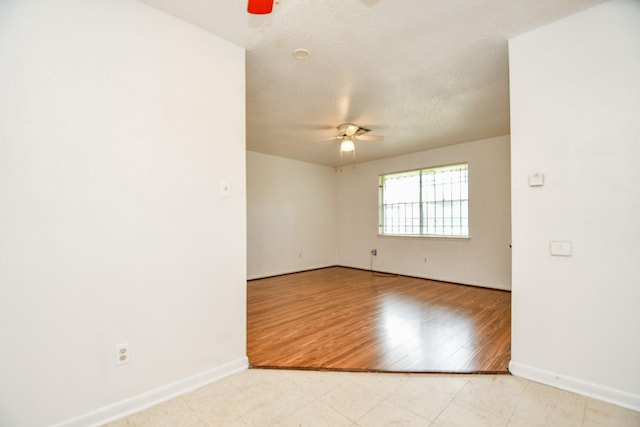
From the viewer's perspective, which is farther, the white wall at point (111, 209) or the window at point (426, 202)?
the window at point (426, 202)

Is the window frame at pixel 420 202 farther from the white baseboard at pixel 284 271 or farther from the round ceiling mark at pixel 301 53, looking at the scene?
the round ceiling mark at pixel 301 53

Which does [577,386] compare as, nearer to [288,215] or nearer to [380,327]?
[380,327]

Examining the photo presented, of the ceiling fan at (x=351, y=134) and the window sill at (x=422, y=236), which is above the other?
the ceiling fan at (x=351, y=134)

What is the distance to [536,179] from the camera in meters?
2.04

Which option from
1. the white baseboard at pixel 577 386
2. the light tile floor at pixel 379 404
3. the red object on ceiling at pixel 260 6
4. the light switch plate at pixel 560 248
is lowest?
the light tile floor at pixel 379 404

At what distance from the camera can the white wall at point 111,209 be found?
1.40 metres

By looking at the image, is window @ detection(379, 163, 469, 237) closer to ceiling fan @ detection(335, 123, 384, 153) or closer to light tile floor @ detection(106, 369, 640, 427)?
ceiling fan @ detection(335, 123, 384, 153)

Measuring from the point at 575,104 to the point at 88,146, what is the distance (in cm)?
314

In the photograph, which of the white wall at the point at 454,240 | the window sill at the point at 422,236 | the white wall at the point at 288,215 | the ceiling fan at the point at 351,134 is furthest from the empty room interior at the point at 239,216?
the white wall at the point at 288,215

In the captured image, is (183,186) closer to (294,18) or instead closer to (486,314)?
(294,18)

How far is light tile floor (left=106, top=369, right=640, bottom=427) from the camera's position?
1604 millimetres

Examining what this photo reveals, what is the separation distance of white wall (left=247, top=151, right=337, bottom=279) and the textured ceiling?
5.76ft

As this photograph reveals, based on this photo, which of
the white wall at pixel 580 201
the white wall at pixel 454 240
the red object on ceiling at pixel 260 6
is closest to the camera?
the red object on ceiling at pixel 260 6

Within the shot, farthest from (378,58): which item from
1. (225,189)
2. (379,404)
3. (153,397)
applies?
(153,397)
